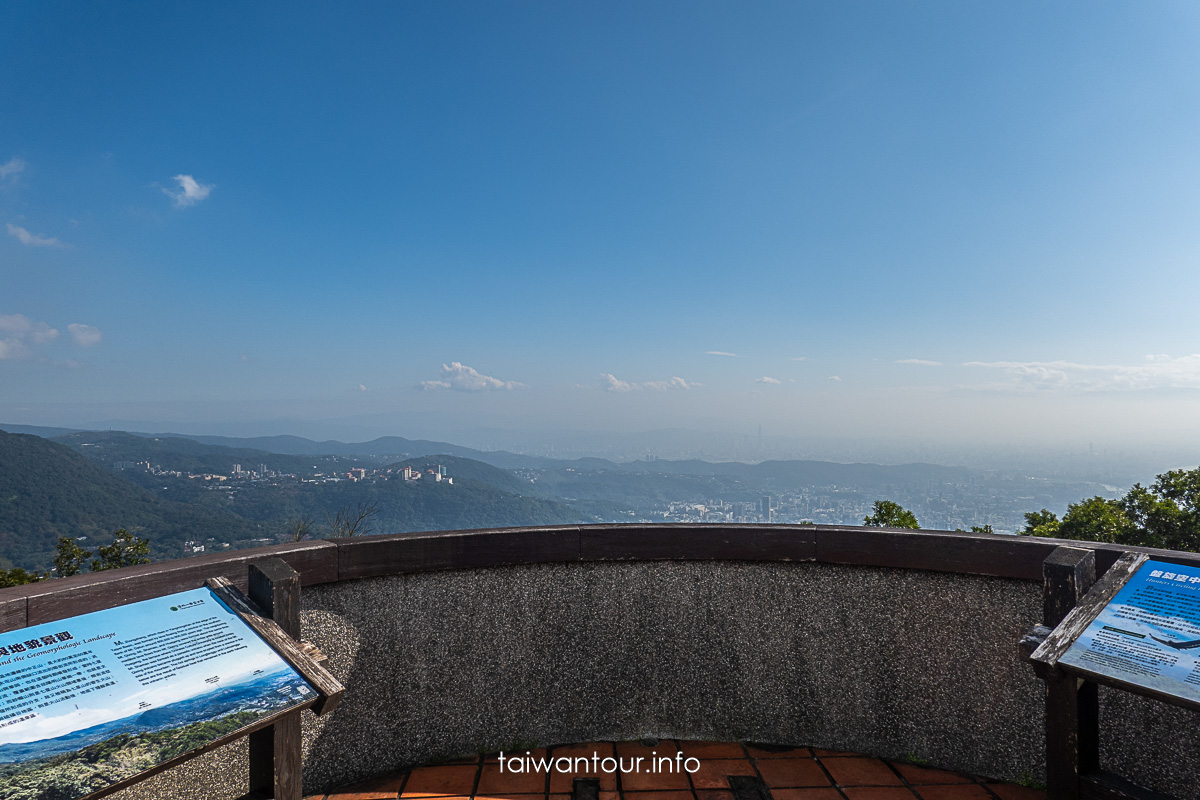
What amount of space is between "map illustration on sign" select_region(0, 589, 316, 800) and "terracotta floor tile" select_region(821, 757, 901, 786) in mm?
2340

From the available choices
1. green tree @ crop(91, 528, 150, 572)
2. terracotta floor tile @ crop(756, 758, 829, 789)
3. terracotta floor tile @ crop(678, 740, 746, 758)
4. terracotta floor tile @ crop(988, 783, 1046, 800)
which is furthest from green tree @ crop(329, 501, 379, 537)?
terracotta floor tile @ crop(988, 783, 1046, 800)

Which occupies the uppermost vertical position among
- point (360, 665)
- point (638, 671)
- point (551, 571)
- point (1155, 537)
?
point (551, 571)

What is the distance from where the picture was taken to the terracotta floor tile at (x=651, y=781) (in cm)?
263

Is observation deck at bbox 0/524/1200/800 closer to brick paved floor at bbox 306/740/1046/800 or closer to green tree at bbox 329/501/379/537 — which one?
brick paved floor at bbox 306/740/1046/800

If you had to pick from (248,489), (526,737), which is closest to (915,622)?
(526,737)

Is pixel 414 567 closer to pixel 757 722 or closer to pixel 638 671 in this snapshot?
pixel 638 671

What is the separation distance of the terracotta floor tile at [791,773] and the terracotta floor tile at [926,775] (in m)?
0.38

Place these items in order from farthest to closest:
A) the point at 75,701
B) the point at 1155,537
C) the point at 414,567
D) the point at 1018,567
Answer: the point at 1155,537 < the point at 414,567 < the point at 1018,567 < the point at 75,701

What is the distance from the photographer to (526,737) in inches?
117

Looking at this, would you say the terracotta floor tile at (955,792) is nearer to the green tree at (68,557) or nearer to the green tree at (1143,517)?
the green tree at (1143,517)

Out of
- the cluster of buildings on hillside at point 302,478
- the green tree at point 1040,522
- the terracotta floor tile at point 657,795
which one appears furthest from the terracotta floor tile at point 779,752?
the cluster of buildings on hillside at point 302,478

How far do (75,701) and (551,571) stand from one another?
188 cm

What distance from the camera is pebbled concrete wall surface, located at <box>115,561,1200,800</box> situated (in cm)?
267

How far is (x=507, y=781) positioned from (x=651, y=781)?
2.11 ft
